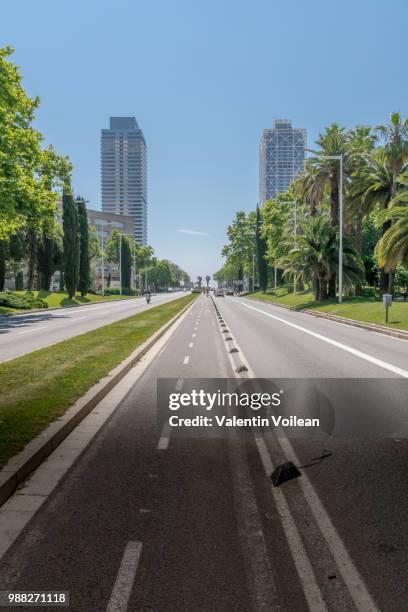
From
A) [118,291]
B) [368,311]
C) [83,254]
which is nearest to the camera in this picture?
[368,311]

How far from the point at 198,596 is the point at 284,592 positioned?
60 cm

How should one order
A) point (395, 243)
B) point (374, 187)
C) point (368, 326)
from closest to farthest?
point (368, 326)
point (395, 243)
point (374, 187)

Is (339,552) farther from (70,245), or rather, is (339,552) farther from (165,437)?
(70,245)

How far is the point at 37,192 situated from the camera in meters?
36.0

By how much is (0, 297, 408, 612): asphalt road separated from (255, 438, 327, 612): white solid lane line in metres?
0.01

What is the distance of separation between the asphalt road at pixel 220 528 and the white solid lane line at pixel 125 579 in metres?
0.01

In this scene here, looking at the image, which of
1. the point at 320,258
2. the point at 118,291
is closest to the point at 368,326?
the point at 320,258

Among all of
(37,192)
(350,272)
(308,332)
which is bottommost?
(308,332)

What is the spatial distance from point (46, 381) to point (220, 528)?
6.99 metres

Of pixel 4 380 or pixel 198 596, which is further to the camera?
pixel 4 380

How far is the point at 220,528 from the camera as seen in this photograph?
449 centimetres

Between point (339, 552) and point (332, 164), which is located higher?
point (332, 164)

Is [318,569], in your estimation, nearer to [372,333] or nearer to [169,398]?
[169,398]

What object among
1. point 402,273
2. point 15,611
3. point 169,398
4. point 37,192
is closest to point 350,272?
point 402,273
